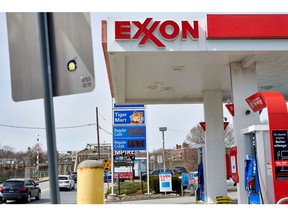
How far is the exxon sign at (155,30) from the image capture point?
28.5ft

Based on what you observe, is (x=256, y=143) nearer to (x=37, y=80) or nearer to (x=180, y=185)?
(x=37, y=80)

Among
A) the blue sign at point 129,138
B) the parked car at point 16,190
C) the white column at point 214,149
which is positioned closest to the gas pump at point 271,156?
the white column at point 214,149

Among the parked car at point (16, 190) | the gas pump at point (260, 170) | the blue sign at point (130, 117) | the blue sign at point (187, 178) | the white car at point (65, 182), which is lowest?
the white car at point (65, 182)

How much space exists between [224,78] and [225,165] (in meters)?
3.12

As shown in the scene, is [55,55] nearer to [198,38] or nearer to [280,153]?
[280,153]

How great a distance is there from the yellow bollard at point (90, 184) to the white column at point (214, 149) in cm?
906

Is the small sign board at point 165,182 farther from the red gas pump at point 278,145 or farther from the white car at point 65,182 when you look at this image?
the white car at point 65,182

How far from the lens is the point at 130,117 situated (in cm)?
1989

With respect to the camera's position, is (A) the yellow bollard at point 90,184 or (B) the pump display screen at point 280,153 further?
(B) the pump display screen at point 280,153

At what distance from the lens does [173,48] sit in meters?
8.80

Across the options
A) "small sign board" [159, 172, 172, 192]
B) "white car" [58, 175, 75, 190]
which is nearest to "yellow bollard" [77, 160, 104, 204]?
"small sign board" [159, 172, 172, 192]
